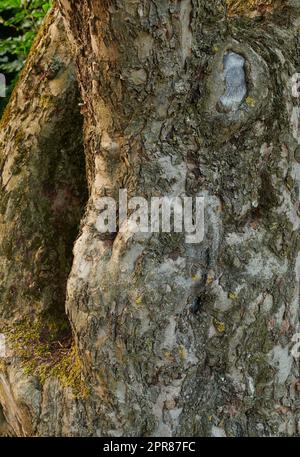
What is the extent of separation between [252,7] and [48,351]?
132 cm

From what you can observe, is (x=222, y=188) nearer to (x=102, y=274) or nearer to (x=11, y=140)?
(x=102, y=274)

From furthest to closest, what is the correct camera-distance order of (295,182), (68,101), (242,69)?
1. (68,101)
2. (295,182)
3. (242,69)

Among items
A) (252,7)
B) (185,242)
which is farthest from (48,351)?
(252,7)

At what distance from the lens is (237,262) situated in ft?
6.52

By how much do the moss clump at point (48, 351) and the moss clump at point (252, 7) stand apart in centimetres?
121

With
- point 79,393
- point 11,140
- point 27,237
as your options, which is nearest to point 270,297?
point 79,393

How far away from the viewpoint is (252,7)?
224 centimetres

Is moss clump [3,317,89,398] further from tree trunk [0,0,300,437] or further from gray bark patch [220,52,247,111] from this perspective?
gray bark patch [220,52,247,111]

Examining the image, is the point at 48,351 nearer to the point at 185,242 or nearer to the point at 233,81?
the point at 185,242

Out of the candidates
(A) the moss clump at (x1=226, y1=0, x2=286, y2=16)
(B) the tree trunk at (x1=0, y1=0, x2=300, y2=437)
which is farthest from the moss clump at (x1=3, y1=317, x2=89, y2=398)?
(A) the moss clump at (x1=226, y1=0, x2=286, y2=16)

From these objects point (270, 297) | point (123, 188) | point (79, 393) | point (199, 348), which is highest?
point (123, 188)

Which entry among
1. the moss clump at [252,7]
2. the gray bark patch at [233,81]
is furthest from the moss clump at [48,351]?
the moss clump at [252,7]

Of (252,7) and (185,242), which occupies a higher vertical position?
(252,7)

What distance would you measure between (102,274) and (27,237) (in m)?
0.57
